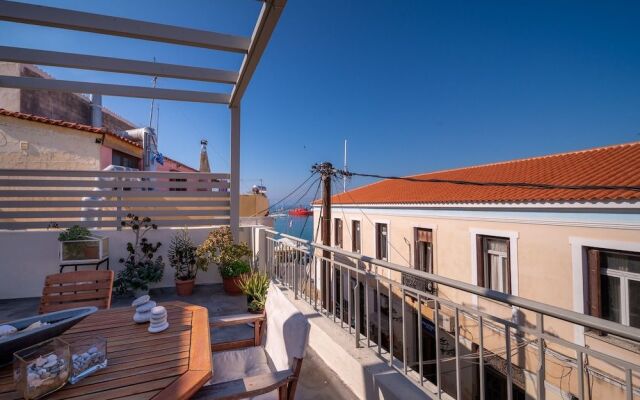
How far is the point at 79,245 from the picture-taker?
12.3 ft

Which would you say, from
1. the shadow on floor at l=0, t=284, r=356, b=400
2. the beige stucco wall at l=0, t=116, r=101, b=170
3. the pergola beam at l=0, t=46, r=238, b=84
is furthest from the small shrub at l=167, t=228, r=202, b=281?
the beige stucco wall at l=0, t=116, r=101, b=170

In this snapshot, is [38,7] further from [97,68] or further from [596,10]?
[596,10]

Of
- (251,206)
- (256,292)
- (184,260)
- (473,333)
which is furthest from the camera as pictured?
(251,206)

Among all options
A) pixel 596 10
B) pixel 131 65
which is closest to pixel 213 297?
pixel 131 65

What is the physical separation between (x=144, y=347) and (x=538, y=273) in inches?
282

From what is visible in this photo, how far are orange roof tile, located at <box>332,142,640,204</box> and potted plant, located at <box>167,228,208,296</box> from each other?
21.7ft

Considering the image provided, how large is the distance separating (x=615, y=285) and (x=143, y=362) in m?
7.10

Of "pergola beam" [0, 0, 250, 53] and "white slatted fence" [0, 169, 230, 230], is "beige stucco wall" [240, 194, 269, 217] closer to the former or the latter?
"white slatted fence" [0, 169, 230, 230]

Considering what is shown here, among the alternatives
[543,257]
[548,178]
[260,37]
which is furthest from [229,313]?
[548,178]

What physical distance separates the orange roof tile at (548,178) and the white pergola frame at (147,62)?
6.05 metres

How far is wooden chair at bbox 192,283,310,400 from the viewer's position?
3.95ft

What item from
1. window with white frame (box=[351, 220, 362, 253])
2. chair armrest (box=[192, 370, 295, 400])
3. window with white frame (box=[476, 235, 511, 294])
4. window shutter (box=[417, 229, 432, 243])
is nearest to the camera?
chair armrest (box=[192, 370, 295, 400])

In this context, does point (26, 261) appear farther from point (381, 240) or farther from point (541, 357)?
point (381, 240)

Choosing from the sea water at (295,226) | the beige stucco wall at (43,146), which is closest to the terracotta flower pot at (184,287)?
the sea water at (295,226)
